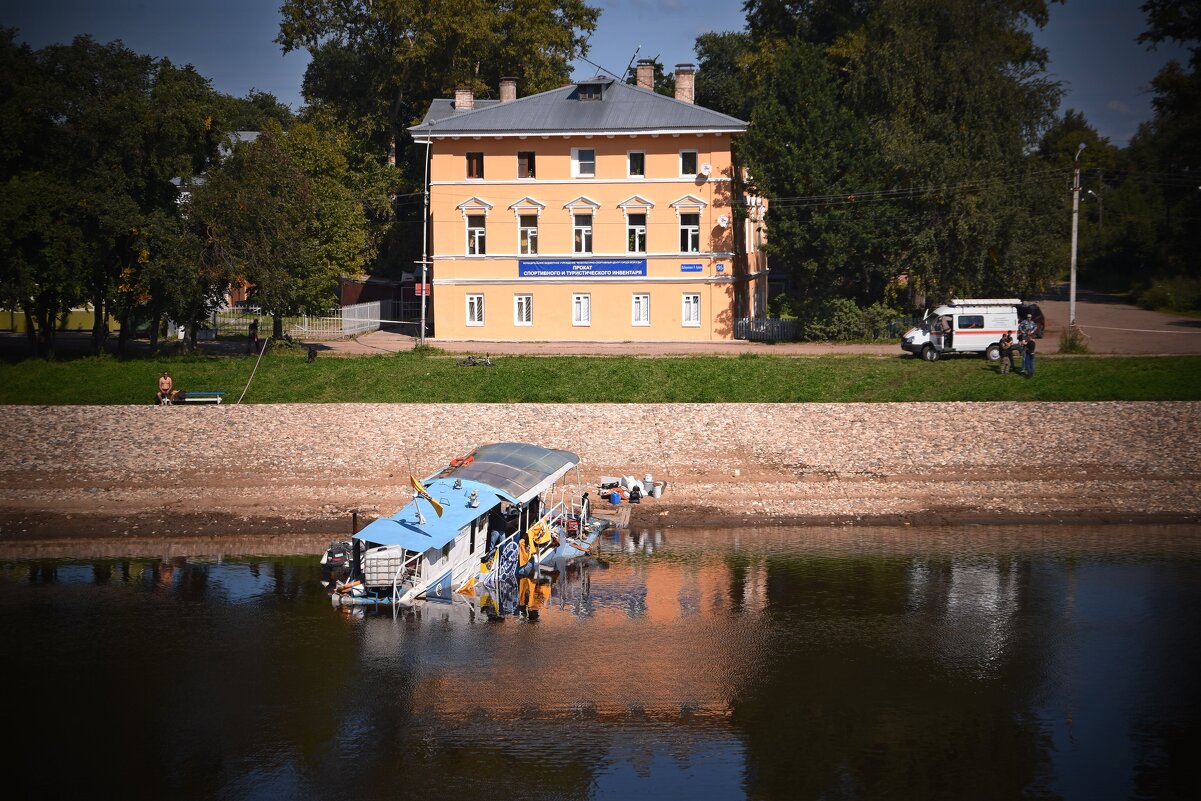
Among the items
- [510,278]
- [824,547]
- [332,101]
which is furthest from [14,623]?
[332,101]

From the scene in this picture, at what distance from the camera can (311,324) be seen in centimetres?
6369

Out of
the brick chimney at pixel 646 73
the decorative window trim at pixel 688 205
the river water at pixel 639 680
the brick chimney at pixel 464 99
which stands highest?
the brick chimney at pixel 646 73

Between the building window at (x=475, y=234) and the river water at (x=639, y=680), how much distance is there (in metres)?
32.3

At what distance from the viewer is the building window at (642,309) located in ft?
203

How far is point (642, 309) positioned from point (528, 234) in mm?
7650

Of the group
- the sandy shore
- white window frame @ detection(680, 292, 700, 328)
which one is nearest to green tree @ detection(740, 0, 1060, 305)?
white window frame @ detection(680, 292, 700, 328)

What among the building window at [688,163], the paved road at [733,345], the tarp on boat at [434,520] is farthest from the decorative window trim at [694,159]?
the tarp on boat at [434,520]

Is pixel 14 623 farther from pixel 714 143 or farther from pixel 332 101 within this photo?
pixel 332 101

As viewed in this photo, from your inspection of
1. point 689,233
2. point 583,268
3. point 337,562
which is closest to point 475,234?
point 583,268

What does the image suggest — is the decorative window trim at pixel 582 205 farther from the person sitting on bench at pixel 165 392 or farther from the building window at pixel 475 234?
the person sitting on bench at pixel 165 392

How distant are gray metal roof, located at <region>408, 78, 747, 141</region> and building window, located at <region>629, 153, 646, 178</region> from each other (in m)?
1.68

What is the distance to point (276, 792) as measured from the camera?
66.6ft

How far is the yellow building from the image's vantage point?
6134cm

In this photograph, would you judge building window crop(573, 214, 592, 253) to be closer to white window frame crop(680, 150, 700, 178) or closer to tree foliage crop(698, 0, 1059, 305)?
white window frame crop(680, 150, 700, 178)
